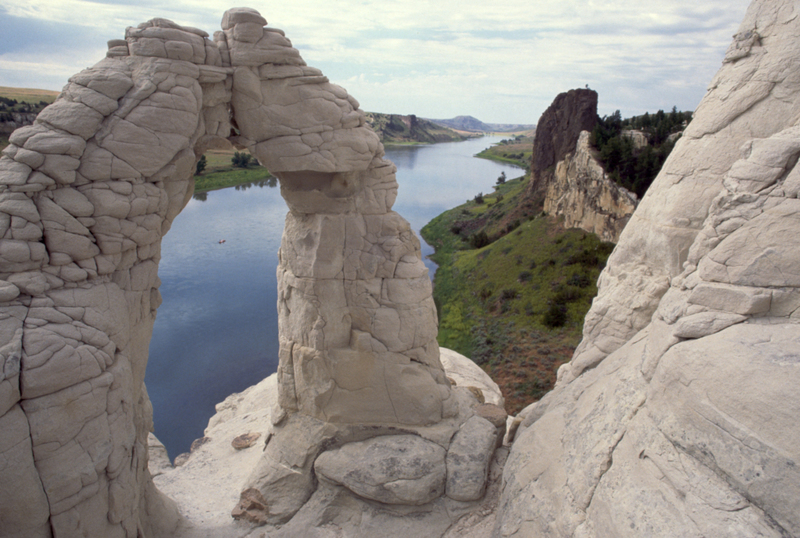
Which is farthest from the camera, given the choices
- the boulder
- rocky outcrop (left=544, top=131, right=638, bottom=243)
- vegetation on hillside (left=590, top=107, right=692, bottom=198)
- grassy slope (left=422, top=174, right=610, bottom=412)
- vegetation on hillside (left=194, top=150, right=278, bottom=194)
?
vegetation on hillside (left=194, top=150, right=278, bottom=194)

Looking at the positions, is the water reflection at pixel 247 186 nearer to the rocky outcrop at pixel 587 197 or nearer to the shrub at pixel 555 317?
the rocky outcrop at pixel 587 197

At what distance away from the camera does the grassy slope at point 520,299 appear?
20.2 m

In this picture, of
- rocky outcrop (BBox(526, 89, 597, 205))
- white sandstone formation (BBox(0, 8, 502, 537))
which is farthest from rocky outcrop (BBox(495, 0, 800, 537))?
rocky outcrop (BBox(526, 89, 597, 205))

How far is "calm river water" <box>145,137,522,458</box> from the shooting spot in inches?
766

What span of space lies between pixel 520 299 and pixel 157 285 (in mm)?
21092

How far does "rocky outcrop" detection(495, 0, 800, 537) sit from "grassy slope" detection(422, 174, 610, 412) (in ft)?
36.8

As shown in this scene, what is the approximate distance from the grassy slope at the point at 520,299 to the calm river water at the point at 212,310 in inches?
378

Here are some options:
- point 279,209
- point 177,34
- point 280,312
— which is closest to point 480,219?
point 279,209

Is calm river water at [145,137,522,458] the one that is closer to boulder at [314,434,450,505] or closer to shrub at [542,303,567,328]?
boulder at [314,434,450,505]

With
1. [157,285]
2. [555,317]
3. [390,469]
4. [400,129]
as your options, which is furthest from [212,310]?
[400,129]

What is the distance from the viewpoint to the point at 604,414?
627cm

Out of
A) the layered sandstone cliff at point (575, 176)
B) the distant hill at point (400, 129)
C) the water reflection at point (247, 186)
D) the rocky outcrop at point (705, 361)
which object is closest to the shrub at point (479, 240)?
the layered sandstone cliff at point (575, 176)

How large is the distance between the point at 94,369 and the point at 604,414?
21.4 ft

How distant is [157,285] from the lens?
282 inches
